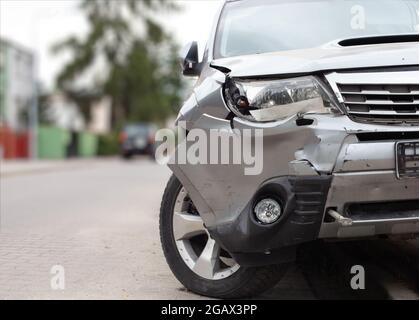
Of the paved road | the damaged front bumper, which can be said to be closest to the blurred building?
the paved road

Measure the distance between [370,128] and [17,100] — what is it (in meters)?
55.3

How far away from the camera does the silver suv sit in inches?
124

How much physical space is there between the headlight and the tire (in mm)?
792

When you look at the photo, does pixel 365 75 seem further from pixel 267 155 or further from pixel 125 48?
pixel 125 48

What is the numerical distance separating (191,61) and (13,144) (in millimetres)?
26096

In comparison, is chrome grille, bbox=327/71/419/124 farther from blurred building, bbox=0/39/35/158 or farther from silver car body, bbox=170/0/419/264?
blurred building, bbox=0/39/35/158

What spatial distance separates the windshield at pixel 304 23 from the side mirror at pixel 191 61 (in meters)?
0.29

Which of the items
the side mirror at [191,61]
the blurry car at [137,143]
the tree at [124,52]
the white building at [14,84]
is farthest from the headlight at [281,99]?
the white building at [14,84]

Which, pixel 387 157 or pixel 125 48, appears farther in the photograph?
pixel 125 48

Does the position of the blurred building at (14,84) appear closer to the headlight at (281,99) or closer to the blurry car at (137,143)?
the blurry car at (137,143)

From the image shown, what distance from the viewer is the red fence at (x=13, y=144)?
28.1 meters

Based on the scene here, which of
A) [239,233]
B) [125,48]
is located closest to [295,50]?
[239,233]

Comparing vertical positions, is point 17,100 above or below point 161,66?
below

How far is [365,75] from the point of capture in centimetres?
330
